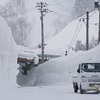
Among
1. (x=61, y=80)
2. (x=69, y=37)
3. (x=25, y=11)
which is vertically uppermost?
(x=25, y=11)

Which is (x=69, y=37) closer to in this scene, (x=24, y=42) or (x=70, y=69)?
(x=24, y=42)

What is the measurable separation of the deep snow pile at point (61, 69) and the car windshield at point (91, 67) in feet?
70.8

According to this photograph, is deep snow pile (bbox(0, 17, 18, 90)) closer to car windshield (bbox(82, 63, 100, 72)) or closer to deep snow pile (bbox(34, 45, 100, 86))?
car windshield (bbox(82, 63, 100, 72))

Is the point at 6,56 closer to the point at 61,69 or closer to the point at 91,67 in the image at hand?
the point at 91,67

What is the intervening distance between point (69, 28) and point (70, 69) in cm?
10858

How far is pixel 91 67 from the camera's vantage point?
28.5 m

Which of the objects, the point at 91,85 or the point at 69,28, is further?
the point at 69,28

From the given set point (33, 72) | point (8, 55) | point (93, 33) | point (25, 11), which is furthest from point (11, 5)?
point (8, 55)

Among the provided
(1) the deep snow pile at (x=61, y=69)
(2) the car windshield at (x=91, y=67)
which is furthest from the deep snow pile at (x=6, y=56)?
(1) the deep snow pile at (x=61, y=69)

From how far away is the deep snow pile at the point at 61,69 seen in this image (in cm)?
5147

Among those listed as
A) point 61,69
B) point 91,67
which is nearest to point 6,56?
point 91,67

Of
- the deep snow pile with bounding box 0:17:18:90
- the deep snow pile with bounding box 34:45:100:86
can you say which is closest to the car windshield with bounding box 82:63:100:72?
the deep snow pile with bounding box 0:17:18:90

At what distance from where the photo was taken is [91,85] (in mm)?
26969

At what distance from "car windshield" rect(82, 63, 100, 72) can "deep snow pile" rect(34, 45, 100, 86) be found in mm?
21585
